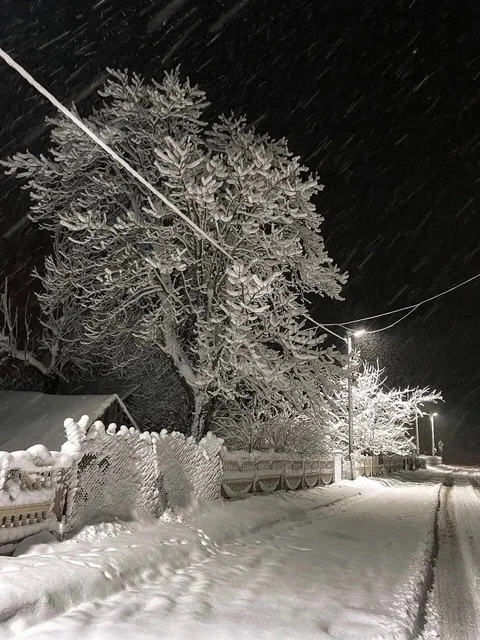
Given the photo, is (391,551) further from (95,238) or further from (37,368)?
(37,368)

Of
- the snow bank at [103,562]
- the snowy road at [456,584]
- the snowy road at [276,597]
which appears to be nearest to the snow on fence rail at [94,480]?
the snow bank at [103,562]

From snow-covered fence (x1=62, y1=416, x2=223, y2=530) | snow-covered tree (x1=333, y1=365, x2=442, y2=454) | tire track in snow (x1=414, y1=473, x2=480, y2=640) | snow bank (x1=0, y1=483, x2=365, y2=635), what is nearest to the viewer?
snow bank (x1=0, y1=483, x2=365, y2=635)

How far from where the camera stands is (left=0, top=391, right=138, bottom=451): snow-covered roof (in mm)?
14859

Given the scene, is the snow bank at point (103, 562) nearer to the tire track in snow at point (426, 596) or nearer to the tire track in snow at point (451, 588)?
the tire track in snow at point (426, 596)

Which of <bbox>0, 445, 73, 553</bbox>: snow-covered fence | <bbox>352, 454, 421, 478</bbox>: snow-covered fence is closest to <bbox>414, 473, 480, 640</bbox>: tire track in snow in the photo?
<bbox>0, 445, 73, 553</bbox>: snow-covered fence

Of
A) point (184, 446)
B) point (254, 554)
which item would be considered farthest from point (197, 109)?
point (254, 554)

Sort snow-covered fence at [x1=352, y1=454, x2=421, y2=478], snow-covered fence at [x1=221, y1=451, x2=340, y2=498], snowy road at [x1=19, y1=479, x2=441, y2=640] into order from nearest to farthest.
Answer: snowy road at [x1=19, y1=479, x2=441, y2=640] → snow-covered fence at [x1=221, y1=451, x2=340, y2=498] → snow-covered fence at [x1=352, y1=454, x2=421, y2=478]

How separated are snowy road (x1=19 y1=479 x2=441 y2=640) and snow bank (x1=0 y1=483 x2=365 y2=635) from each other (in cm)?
16

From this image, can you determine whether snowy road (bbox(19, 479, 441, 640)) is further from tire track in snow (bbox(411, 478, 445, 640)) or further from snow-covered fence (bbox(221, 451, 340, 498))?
snow-covered fence (bbox(221, 451, 340, 498))

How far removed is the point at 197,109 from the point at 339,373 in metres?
9.04

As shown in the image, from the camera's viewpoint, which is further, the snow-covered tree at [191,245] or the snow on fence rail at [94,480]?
the snow-covered tree at [191,245]

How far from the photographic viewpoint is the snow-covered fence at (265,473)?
45.9 feet

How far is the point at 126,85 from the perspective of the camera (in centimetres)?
1580

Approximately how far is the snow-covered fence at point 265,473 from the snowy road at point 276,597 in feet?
11.7
